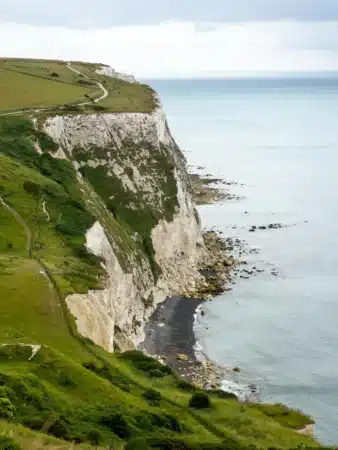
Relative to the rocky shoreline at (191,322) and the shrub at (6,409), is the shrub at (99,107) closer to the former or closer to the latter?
the rocky shoreline at (191,322)

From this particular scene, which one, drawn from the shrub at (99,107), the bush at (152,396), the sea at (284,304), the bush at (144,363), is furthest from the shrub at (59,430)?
the shrub at (99,107)

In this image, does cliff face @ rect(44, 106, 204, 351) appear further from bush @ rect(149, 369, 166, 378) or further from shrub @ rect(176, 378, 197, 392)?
shrub @ rect(176, 378, 197, 392)

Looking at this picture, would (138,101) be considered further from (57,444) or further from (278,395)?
(57,444)

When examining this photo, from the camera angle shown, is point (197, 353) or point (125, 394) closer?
point (125, 394)

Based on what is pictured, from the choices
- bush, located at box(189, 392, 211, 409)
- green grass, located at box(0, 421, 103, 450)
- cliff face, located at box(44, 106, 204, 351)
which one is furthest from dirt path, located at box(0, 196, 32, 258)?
green grass, located at box(0, 421, 103, 450)

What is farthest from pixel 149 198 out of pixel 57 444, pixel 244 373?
pixel 57 444

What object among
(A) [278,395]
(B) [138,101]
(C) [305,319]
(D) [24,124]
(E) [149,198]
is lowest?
(A) [278,395]

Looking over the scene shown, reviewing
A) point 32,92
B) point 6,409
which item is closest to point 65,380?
point 6,409
